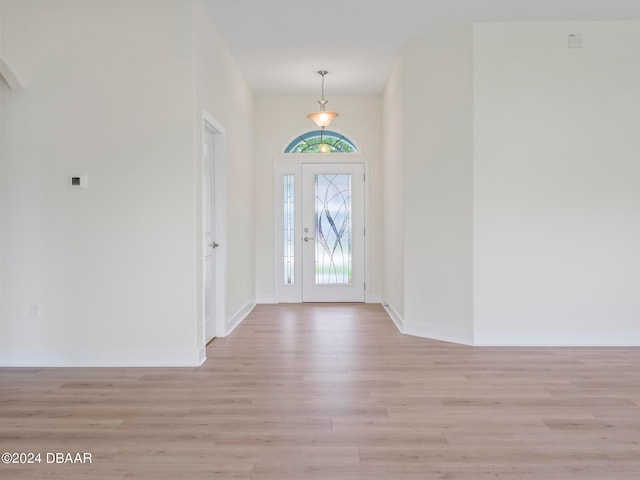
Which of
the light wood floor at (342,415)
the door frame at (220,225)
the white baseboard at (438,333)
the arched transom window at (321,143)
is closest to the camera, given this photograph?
the light wood floor at (342,415)

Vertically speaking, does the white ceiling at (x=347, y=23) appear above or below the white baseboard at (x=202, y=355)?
above

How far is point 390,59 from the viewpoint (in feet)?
17.8

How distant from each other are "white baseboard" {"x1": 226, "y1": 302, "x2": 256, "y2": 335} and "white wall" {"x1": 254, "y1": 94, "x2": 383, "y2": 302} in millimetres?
723

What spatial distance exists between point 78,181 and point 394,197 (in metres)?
3.45

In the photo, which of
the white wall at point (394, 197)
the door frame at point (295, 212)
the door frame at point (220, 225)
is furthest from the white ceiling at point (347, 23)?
the door frame at point (295, 212)

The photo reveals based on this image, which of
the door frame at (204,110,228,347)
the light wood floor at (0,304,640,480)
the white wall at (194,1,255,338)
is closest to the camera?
the light wood floor at (0,304,640,480)

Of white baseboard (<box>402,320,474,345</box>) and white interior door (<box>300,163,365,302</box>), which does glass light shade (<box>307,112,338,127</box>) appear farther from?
white baseboard (<box>402,320,474,345</box>)

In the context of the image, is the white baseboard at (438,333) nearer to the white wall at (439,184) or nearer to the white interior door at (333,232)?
the white wall at (439,184)

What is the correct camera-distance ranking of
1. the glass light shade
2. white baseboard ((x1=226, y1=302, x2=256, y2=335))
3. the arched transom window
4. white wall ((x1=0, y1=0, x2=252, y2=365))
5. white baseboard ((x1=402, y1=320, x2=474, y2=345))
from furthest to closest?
the arched transom window, the glass light shade, white baseboard ((x1=226, y1=302, x2=256, y2=335)), white baseboard ((x1=402, y1=320, x2=474, y2=345)), white wall ((x1=0, y1=0, x2=252, y2=365))

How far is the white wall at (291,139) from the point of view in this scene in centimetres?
696

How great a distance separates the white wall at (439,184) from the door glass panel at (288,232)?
2.47m

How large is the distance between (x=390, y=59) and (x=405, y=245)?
7.28ft

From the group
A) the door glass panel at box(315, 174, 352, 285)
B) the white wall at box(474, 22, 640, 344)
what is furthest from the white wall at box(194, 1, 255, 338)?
the white wall at box(474, 22, 640, 344)

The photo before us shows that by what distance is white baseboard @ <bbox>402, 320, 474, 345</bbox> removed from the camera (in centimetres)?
444
